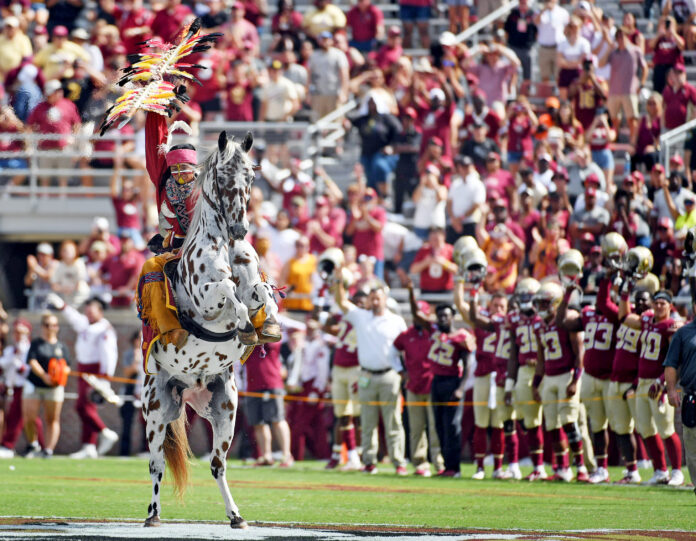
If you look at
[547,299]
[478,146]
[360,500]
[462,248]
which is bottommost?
[360,500]

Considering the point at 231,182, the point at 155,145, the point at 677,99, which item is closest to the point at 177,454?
the point at 231,182

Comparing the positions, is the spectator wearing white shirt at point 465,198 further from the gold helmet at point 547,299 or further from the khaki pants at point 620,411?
the khaki pants at point 620,411

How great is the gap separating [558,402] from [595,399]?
442 millimetres

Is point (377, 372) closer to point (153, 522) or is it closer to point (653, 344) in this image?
point (653, 344)

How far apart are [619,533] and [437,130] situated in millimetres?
12037

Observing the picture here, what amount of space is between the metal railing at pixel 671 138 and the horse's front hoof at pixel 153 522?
10.9m

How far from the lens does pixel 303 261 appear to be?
19594mm

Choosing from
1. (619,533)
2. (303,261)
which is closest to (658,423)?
(619,533)

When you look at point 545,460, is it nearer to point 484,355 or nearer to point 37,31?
point 484,355

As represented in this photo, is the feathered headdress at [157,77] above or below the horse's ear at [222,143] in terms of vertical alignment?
above

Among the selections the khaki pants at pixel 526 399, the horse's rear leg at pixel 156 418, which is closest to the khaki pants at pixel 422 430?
the khaki pants at pixel 526 399

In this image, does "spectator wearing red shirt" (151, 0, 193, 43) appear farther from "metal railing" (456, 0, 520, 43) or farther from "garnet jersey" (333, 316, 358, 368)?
"garnet jersey" (333, 316, 358, 368)

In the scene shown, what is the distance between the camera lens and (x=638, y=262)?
14.7 meters

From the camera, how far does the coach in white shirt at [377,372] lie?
16.8m
